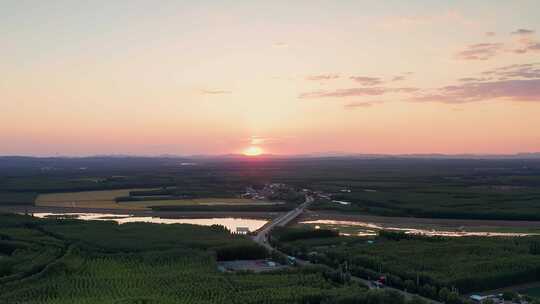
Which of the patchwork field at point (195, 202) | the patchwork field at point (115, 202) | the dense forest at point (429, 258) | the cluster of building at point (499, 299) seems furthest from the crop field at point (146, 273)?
the patchwork field at point (195, 202)

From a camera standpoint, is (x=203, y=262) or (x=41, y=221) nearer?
(x=203, y=262)

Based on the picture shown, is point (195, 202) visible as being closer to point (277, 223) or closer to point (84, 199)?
point (84, 199)

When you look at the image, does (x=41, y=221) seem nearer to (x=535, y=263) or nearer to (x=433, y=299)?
(x=433, y=299)

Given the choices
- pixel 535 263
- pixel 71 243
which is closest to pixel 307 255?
pixel 535 263

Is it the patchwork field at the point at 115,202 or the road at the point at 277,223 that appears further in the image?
the patchwork field at the point at 115,202

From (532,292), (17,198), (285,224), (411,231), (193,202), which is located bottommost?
(532,292)

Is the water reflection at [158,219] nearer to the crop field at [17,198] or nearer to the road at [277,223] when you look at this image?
the road at [277,223]

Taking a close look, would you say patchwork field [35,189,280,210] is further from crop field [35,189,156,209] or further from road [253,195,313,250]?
road [253,195,313,250]

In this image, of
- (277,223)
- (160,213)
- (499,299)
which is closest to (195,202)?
(160,213)
